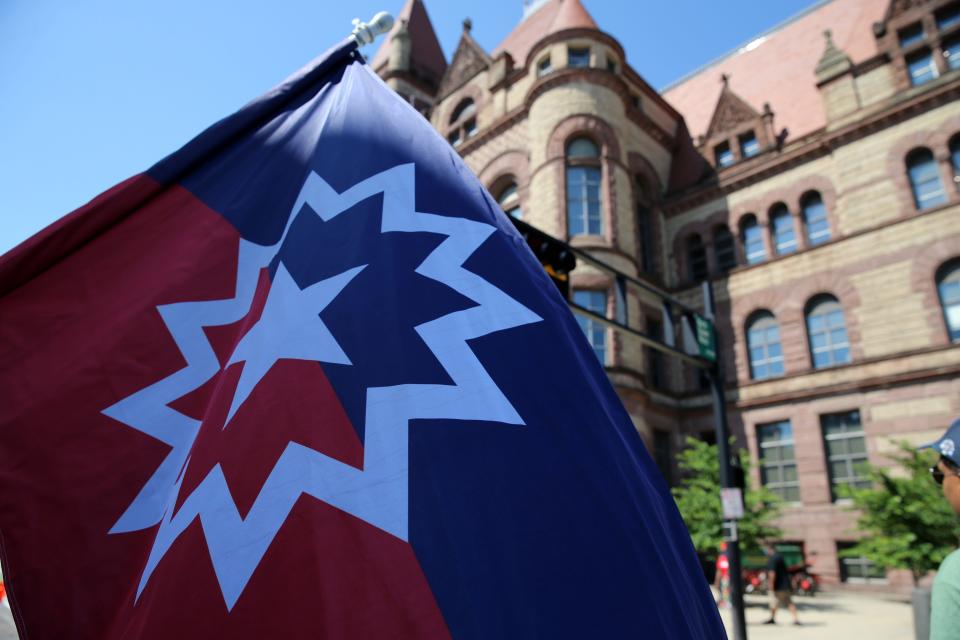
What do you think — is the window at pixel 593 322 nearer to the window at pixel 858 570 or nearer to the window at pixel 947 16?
the window at pixel 858 570

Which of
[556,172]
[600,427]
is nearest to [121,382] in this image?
[600,427]

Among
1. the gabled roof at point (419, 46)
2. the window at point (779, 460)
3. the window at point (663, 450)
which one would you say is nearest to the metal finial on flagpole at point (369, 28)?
the window at point (779, 460)

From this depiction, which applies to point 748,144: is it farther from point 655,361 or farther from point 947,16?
point 655,361

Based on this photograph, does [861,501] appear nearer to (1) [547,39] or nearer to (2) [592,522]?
(2) [592,522]

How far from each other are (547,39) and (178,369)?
2508cm

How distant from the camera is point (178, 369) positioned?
2355 mm

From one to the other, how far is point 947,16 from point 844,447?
15.4 metres

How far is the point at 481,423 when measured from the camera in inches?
71.7

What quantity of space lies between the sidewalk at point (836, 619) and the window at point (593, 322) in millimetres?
8775

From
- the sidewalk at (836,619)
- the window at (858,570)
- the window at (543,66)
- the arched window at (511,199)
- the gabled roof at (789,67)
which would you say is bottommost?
the sidewalk at (836,619)

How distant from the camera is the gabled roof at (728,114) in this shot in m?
25.6

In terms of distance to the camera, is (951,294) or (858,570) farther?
(858,570)

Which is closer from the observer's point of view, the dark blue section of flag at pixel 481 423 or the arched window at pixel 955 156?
the dark blue section of flag at pixel 481 423

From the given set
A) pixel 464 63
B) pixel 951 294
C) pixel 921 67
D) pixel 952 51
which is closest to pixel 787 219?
pixel 951 294
